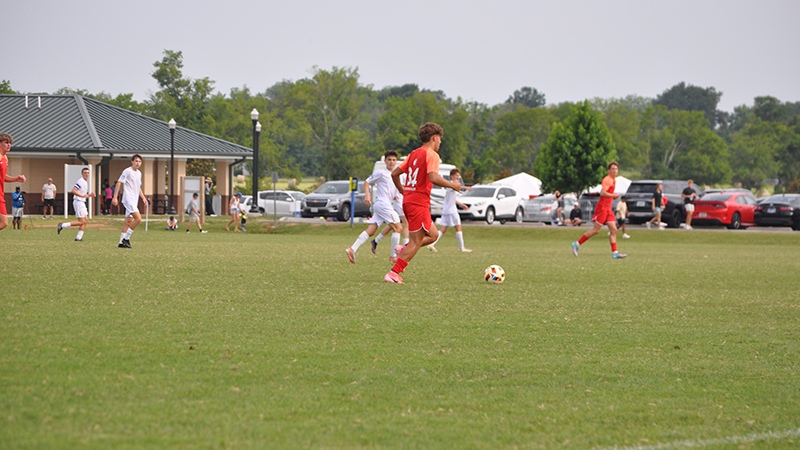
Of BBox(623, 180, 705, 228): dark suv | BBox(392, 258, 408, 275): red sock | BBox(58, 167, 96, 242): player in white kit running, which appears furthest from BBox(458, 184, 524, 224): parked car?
BBox(392, 258, 408, 275): red sock

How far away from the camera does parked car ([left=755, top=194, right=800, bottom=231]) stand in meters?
33.1

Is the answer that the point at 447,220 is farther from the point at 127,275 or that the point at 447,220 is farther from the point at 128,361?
the point at 128,361

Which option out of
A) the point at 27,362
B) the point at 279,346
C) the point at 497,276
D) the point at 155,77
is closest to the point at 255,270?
the point at 497,276

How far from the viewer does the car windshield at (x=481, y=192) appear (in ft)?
119

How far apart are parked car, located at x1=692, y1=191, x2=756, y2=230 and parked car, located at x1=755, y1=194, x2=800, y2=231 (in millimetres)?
396

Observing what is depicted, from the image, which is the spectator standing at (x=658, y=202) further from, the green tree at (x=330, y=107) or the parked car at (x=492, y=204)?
the green tree at (x=330, y=107)

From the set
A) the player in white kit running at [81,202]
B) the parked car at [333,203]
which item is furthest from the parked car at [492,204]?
the player in white kit running at [81,202]

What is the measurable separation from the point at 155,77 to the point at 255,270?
58481mm

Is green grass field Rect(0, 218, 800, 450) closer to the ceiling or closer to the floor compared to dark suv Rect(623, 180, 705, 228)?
closer to the floor

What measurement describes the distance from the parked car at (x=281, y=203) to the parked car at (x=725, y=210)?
76.9 feet

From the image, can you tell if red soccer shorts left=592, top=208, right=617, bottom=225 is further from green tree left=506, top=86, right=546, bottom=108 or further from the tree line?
green tree left=506, top=86, right=546, bottom=108

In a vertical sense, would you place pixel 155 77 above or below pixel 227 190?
above

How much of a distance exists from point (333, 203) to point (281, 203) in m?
12.1

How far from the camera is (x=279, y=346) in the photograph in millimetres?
5965
